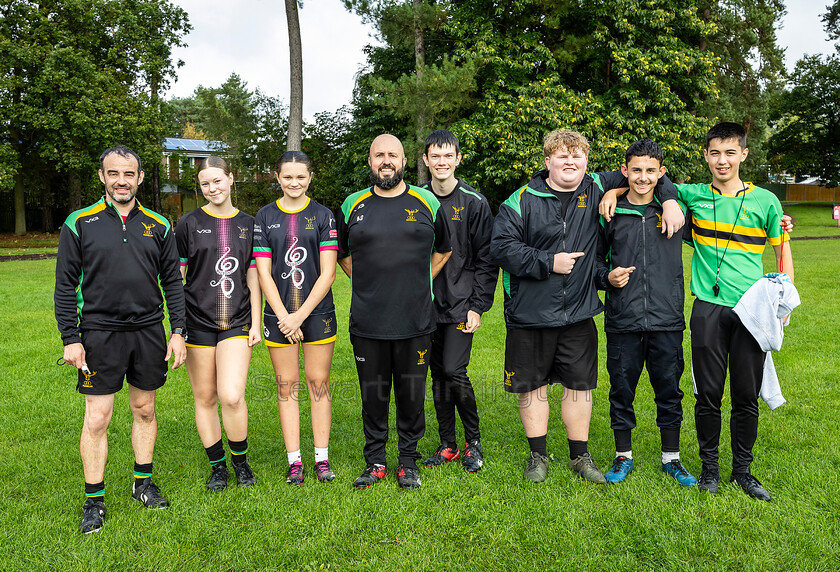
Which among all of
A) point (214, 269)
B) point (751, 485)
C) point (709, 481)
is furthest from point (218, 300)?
point (751, 485)

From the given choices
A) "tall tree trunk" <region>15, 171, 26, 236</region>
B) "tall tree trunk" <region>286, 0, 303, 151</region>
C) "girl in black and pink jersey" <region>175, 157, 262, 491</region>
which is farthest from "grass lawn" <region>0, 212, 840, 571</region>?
"tall tree trunk" <region>15, 171, 26, 236</region>

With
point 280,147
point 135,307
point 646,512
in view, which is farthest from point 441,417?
point 280,147

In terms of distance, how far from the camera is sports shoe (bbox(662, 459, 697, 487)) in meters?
3.81

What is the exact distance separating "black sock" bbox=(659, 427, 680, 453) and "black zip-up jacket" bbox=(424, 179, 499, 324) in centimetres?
146

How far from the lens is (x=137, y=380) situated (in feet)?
11.8

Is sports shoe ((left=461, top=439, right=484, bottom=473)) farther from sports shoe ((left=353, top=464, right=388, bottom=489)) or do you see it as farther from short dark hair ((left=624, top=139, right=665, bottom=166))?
short dark hair ((left=624, top=139, right=665, bottom=166))

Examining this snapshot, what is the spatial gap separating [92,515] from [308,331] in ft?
5.38

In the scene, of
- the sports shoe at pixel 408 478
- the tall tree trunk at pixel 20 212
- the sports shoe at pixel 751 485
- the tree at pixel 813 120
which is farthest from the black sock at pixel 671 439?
the tree at pixel 813 120

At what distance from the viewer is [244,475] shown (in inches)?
158

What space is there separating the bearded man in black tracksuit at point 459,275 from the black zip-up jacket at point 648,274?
882mm

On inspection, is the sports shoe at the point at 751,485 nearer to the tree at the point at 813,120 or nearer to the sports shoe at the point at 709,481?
the sports shoe at the point at 709,481

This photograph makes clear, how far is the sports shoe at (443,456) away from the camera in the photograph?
434 centimetres

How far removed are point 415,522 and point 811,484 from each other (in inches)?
99.3

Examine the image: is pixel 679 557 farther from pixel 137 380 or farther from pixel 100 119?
pixel 100 119
